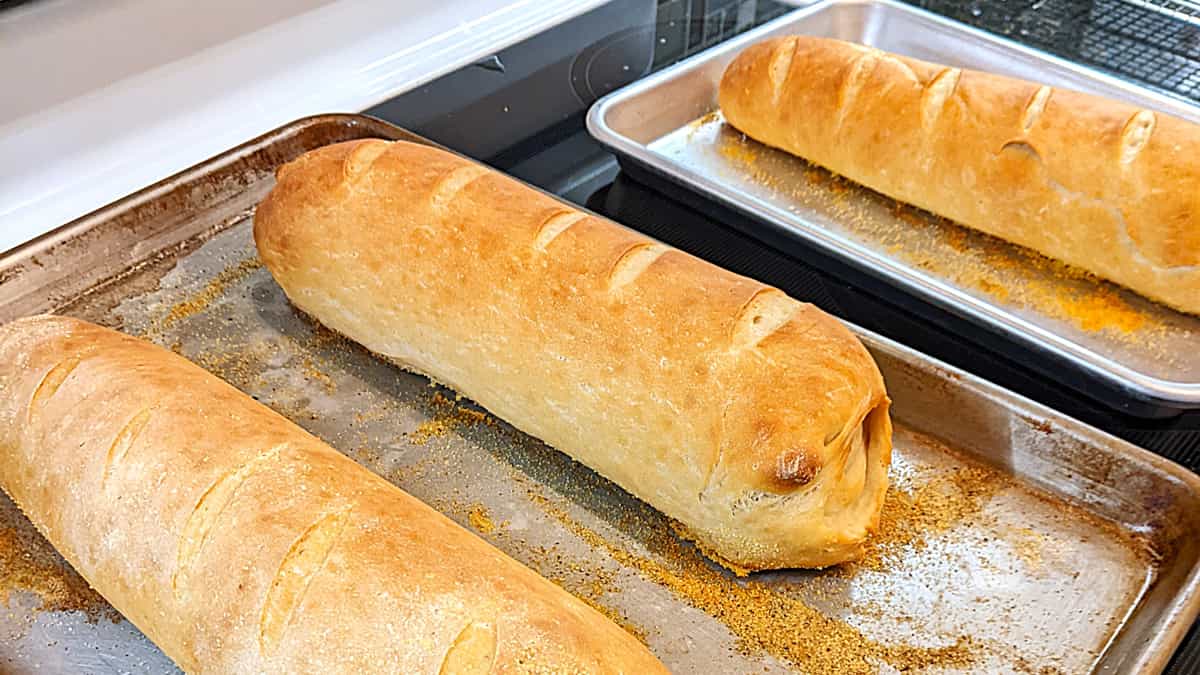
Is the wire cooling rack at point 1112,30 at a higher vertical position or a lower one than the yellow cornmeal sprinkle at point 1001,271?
higher

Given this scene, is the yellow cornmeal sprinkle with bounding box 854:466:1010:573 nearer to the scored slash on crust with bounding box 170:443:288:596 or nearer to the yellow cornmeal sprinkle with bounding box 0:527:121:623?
the scored slash on crust with bounding box 170:443:288:596

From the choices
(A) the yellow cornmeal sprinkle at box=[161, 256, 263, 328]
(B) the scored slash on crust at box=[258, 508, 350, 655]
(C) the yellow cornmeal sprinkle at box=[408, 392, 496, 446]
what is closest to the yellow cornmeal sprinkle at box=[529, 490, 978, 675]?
(C) the yellow cornmeal sprinkle at box=[408, 392, 496, 446]

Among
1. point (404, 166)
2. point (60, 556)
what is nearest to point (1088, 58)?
point (404, 166)

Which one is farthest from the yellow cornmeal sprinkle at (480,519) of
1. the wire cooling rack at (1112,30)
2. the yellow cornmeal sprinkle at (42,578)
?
the wire cooling rack at (1112,30)

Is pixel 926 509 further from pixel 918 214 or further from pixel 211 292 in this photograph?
pixel 211 292

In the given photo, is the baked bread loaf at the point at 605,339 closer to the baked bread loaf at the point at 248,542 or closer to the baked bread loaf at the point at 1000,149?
the baked bread loaf at the point at 248,542

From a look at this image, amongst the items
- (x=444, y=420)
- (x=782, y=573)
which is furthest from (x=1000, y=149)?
(x=444, y=420)
